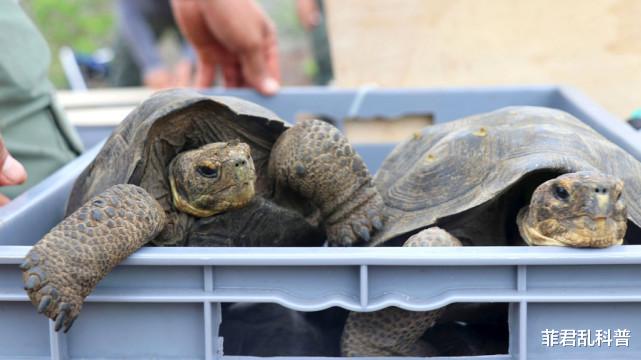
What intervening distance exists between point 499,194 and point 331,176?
0.36 meters

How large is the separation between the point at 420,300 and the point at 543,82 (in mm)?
2219

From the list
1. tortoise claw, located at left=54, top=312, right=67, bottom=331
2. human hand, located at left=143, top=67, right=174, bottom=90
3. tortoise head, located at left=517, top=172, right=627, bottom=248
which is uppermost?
human hand, located at left=143, top=67, right=174, bottom=90

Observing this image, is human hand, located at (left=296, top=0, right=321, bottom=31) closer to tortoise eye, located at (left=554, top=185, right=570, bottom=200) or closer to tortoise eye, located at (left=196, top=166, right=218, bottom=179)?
tortoise eye, located at (left=196, top=166, right=218, bottom=179)

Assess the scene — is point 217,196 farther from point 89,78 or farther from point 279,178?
point 89,78

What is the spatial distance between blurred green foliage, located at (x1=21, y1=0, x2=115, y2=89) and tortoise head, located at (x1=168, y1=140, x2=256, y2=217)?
7721 millimetres

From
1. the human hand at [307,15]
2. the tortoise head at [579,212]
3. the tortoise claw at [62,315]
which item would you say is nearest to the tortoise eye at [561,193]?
the tortoise head at [579,212]

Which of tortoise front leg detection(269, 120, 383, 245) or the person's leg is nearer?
tortoise front leg detection(269, 120, 383, 245)

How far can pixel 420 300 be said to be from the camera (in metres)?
1.33

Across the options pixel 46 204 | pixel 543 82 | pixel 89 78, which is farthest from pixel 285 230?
pixel 89 78

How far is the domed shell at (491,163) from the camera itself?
1.74m

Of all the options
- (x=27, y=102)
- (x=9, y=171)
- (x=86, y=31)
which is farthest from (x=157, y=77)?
(x=9, y=171)

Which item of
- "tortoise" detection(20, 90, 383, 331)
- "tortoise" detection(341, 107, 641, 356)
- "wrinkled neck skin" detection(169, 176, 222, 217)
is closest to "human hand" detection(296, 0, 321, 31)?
"tortoise" detection(341, 107, 641, 356)

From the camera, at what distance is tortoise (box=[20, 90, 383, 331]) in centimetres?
170

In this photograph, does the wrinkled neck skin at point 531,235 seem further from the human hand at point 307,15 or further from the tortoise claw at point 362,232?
the human hand at point 307,15
